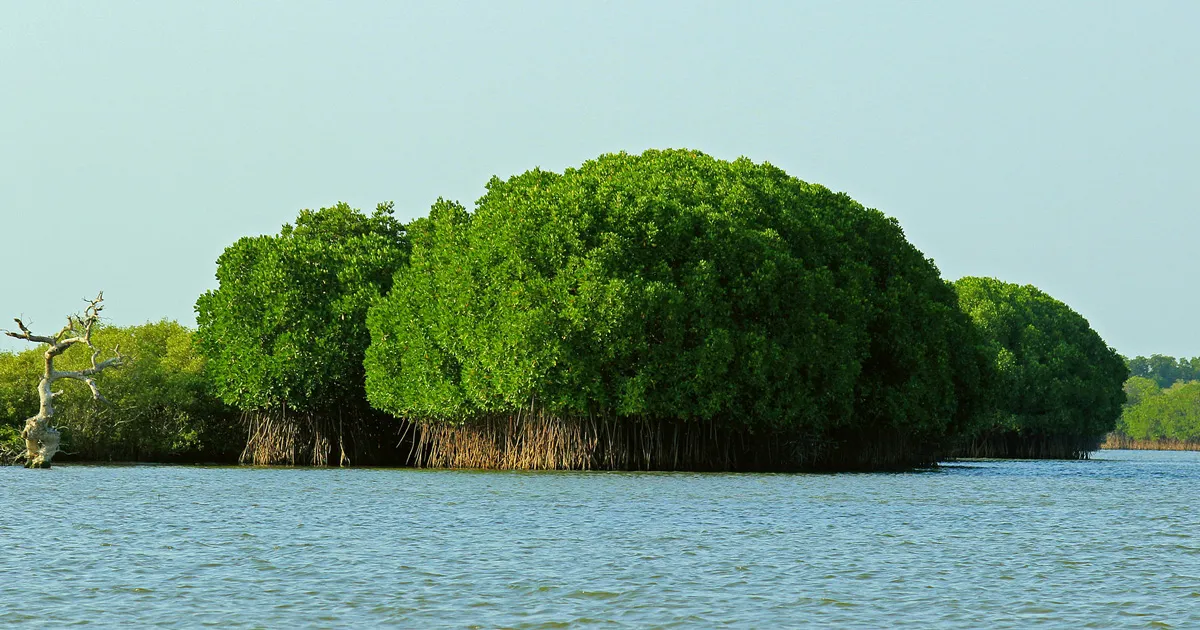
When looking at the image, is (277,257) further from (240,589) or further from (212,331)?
(240,589)

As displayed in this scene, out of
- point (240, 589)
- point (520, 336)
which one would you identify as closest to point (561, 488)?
point (520, 336)

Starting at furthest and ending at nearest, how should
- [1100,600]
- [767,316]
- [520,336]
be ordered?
[767,316] < [520,336] < [1100,600]

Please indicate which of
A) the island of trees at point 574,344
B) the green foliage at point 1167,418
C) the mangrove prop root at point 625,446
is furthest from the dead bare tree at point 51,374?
the green foliage at point 1167,418

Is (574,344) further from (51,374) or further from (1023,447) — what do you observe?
(1023,447)

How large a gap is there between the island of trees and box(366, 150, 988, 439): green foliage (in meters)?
0.10

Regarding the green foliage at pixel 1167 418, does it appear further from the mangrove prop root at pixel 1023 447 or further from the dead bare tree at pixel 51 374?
the dead bare tree at pixel 51 374

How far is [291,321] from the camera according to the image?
60.6m

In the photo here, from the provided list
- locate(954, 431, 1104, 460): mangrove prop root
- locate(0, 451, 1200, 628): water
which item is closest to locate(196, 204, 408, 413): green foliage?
locate(0, 451, 1200, 628): water

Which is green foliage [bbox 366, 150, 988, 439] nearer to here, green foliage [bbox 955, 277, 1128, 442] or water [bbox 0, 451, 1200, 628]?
water [bbox 0, 451, 1200, 628]

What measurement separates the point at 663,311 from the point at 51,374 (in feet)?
68.1

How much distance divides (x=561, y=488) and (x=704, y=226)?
1544cm

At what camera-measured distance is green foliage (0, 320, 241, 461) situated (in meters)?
61.0

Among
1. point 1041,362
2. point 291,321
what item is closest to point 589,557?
Answer: point 291,321

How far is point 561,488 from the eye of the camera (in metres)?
40.4
